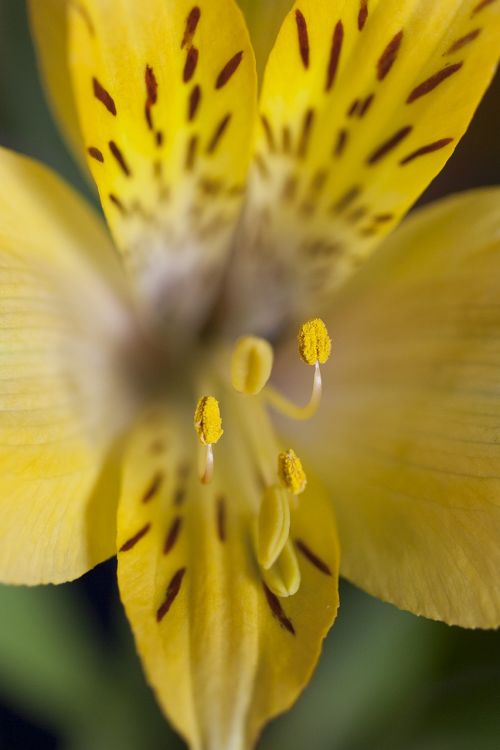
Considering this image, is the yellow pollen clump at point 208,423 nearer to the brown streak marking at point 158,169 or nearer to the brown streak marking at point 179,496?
the brown streak marking at point 179,496

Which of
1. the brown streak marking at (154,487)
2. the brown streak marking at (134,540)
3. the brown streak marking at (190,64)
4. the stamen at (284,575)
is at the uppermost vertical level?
the brown streak marking at (190,64)

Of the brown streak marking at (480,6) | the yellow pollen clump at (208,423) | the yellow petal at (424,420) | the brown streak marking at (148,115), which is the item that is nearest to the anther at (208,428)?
the yellow pollen clump at (208,423)

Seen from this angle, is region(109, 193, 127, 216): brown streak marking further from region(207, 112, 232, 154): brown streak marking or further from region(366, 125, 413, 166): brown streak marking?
region(366, 125, 413, 166): brown streak marking

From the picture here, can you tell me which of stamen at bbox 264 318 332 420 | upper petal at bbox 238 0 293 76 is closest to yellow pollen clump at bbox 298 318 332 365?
stamen at bbox 264 318 332 420

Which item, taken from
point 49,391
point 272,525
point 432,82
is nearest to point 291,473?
point 272,525

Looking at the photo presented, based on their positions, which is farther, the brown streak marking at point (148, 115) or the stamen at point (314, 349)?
the stamen at point (314, 349)

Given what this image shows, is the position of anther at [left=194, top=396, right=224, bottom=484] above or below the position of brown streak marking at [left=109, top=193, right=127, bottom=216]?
below
